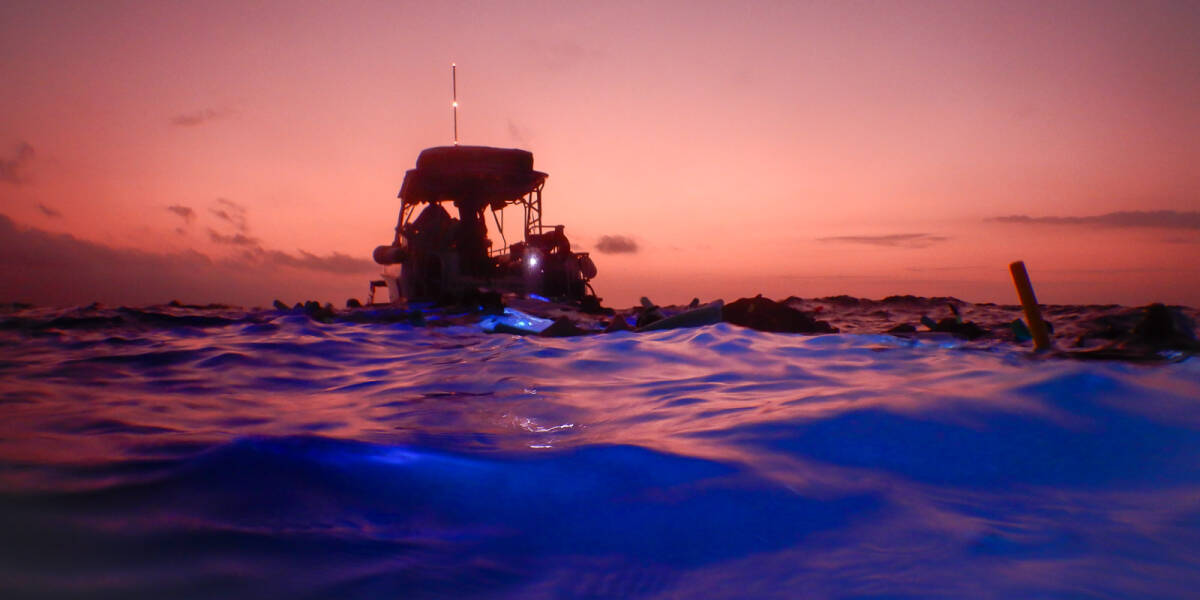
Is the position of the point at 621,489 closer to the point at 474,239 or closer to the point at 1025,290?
the point at 1025,290

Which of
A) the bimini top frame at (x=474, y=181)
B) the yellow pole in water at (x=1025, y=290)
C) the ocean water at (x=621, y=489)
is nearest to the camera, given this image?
Answer: the ocean water at (x=621, y=489)

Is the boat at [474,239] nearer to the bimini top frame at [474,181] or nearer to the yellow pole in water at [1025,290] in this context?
the bimini top frame at [474,181]

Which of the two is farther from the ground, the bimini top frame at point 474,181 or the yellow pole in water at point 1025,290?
the bimini top frame at point 474,181

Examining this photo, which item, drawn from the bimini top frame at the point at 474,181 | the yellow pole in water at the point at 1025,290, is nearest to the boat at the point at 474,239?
the bimini top frame at the point at 474,181

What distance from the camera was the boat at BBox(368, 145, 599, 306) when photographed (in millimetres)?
24781

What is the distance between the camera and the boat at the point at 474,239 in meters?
24.8

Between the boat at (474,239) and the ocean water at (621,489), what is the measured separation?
1978 cm

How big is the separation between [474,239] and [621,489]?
2567 centimetres

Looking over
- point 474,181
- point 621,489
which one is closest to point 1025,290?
point 621,489

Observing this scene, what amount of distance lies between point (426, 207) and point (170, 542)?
2702 cm

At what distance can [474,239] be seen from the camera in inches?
1061

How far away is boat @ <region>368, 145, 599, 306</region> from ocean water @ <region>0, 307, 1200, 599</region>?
19778 mm

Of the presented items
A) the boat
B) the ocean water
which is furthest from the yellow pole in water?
the boat

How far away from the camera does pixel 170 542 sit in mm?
1767
